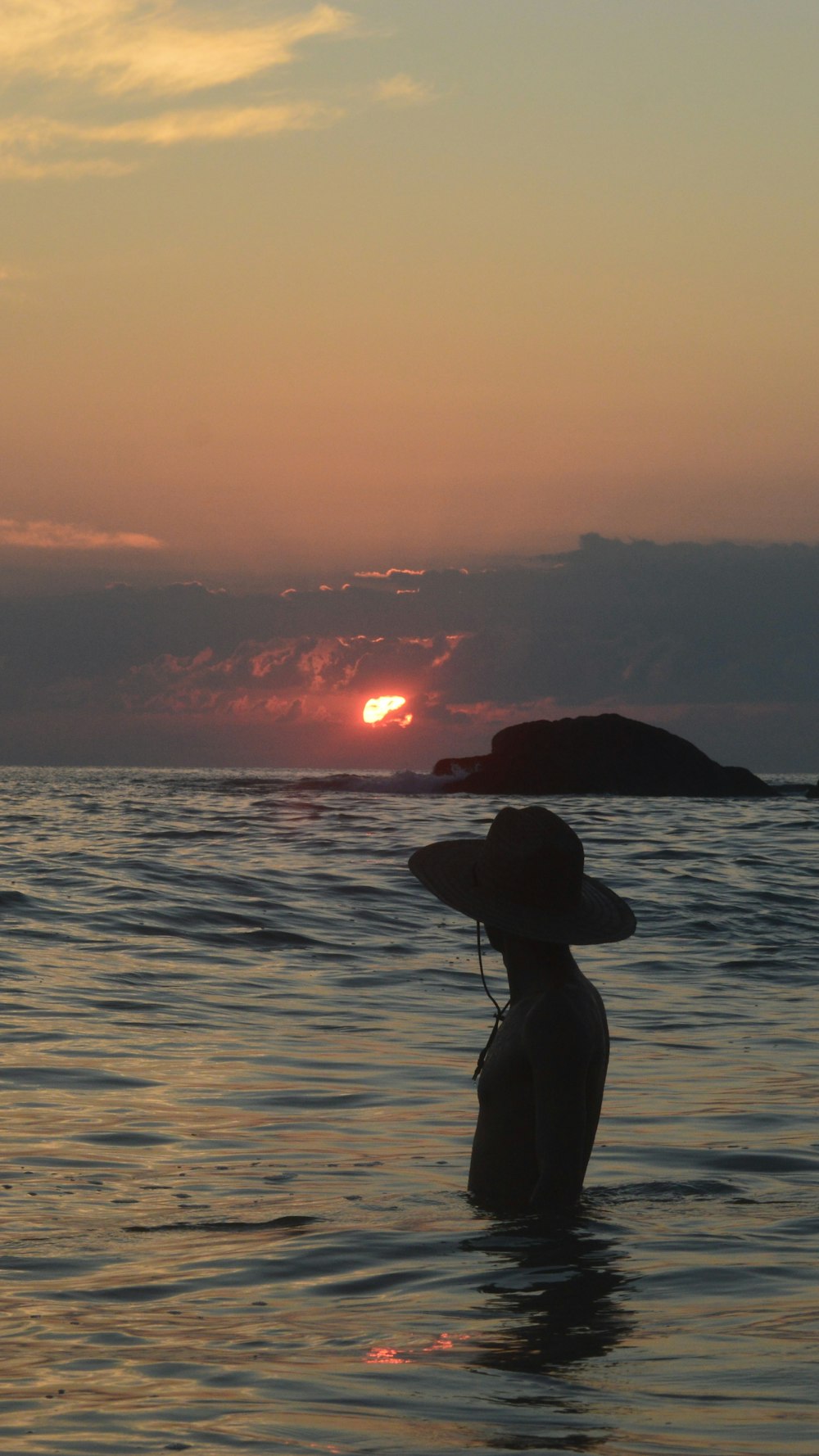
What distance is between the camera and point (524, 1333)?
15.6 ft

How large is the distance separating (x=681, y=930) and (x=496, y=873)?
12522mm

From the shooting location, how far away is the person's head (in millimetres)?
4984

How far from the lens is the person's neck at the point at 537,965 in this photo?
5129 millimetres

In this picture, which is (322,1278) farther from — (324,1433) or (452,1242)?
(324,1433)

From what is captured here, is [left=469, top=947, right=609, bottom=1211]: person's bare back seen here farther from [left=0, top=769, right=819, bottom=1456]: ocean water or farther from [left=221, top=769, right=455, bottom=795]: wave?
[left=221, top=769, right=455, bottom=795]: wave

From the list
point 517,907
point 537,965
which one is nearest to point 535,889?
point 517,907

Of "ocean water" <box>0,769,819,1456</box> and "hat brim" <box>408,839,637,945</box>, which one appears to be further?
"hat brim" <box>408,839,637,945</box>

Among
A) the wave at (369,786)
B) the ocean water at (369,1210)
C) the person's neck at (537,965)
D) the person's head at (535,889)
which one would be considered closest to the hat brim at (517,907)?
the person's head at (535,889)

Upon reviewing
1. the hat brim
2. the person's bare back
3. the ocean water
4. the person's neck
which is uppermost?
the hat brim

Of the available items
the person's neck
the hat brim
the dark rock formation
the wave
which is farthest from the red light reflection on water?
the dark rock formation

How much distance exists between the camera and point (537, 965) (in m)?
5.14

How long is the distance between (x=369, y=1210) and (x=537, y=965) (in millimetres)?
2053

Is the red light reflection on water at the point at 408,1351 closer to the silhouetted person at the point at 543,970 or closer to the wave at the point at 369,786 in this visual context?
the silhouetted person at the point at 543,970

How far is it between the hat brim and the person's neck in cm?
13
